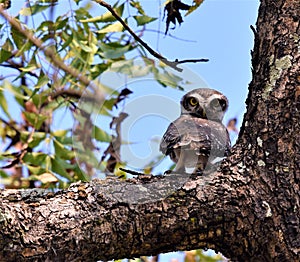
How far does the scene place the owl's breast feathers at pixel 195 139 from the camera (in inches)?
99.0

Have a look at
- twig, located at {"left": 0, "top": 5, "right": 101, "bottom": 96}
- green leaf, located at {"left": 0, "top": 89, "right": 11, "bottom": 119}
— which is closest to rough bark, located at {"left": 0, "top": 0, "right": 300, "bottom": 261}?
twig, located at {"left": 0, "top": 5, "right": 101, "bottom": 96}

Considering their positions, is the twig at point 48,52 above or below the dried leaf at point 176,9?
above

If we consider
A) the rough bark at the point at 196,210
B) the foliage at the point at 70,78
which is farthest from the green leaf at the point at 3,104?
the rough bark at the point at 196,210

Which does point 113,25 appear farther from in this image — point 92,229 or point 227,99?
point 92,229

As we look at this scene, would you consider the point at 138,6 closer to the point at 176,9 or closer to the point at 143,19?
the point at 143,19

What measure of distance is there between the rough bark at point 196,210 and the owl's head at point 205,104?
107 cm

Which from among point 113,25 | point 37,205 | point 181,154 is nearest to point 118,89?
point 113,25

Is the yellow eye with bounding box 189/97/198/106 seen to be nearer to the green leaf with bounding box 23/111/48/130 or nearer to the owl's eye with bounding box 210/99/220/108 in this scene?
the owl's eye with bounding box 210/99/220/108

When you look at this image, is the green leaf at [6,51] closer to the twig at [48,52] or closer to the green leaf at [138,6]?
the twig at [48,52]

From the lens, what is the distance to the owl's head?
3.39 m

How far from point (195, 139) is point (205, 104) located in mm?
886

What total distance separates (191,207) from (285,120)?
1.37 ft

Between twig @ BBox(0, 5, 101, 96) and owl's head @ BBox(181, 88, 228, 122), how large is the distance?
542mm

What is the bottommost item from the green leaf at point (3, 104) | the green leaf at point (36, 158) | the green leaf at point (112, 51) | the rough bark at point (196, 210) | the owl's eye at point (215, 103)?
the rough bark at point (196, 210)
